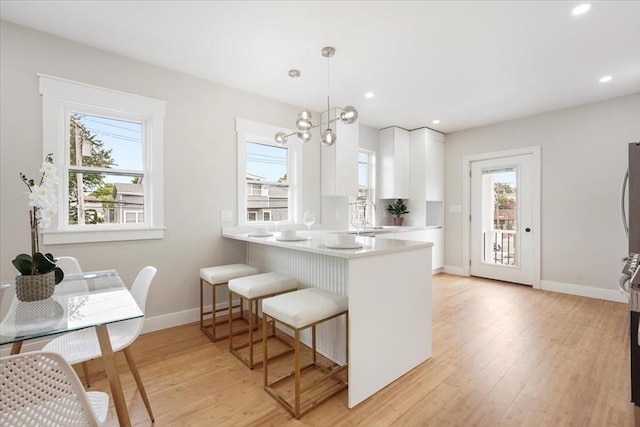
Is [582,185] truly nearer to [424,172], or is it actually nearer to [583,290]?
[583,290]

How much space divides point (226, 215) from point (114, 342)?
1954 millimetres

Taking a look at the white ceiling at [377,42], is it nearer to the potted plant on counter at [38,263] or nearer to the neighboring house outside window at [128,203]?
the neighboring house outside window at [128,203]

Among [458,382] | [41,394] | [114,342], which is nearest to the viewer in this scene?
[41,394]

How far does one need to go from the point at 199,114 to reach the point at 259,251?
1691 mm

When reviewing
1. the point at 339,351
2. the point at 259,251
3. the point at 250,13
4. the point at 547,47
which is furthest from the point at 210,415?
the point at 547,47

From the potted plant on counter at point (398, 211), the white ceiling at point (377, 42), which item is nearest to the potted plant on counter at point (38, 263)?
the white ceiling at point (377, 42)

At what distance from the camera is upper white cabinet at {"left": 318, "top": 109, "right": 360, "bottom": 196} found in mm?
4199

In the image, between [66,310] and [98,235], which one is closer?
[66,310]

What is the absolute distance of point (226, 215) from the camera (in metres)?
3.46

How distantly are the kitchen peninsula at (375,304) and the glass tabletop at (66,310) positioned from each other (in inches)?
44.2

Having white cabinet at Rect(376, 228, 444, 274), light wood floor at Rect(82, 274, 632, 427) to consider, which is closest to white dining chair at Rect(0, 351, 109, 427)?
light wood floor at Rect(82, 274, 632, 427)

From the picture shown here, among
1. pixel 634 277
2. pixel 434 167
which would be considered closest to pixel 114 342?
pixel 634 277

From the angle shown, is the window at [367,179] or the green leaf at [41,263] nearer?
the green leaf at [41,263]

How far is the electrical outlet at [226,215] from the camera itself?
342 cm
